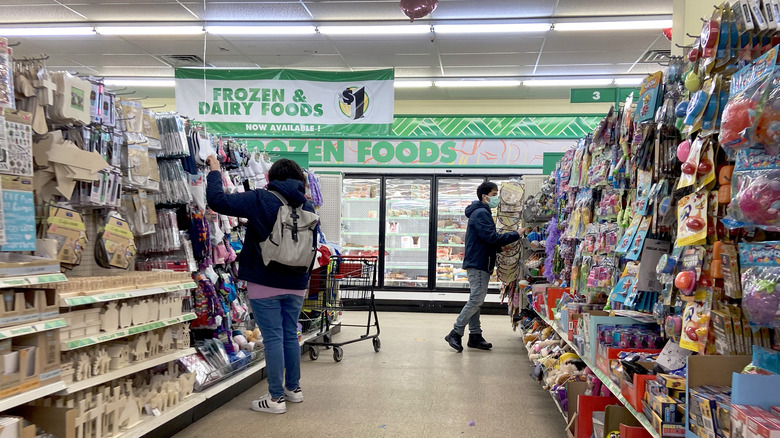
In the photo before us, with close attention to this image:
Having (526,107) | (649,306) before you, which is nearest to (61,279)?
(649,306)

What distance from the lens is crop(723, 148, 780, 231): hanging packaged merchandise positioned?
136cm

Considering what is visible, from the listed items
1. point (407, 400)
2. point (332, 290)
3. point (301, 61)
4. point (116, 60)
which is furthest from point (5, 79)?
point (116, 60)

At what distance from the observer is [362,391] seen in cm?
438

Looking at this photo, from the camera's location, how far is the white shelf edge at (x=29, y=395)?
202 cm

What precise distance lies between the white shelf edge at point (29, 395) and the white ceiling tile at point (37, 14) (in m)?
5.54

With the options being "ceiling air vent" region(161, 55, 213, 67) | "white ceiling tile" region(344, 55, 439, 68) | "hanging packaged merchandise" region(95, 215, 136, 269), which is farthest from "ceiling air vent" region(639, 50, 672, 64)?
"hanging packaged merchandise" region(95, 215, 136, 269)

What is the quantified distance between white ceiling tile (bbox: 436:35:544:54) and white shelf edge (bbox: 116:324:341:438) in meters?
4.56

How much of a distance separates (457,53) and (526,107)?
281cm

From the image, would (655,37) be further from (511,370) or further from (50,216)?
(50,216)

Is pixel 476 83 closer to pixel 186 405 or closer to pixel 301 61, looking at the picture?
pixel 301 61

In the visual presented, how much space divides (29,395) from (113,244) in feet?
3.33

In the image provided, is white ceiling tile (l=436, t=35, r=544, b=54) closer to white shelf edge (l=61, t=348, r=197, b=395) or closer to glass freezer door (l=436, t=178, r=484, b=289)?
glass freezer door (l=436, t=178, r=484, b=289)

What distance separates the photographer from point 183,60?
8203 millimetres

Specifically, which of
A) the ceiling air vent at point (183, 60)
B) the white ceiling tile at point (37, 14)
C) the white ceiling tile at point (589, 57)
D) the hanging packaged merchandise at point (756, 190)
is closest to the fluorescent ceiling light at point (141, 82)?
the ceiling air vent at point (183, 60)
